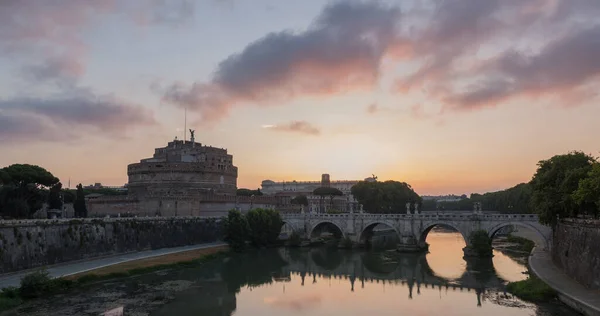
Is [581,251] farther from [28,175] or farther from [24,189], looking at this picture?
[28,175]

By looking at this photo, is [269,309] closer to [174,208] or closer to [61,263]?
[61,263]

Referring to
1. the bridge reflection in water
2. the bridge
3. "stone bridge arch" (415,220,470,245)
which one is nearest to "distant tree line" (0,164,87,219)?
the bridge reflection in water

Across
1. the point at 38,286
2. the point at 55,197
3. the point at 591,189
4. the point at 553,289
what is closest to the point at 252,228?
the point at 55,197

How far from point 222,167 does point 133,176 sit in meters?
11.8

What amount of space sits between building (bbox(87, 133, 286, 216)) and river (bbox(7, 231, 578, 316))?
593 inches

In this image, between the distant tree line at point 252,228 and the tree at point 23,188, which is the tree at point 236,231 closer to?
the distant tree line at point 252,228

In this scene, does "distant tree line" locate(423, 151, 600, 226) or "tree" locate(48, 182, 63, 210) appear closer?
"distant tree line" locate(423, 151, 600, 226)

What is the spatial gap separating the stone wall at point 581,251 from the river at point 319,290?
6.38 ft

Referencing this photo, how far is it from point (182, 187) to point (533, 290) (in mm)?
46579

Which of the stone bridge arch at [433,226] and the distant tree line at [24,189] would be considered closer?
the distant tree line at [24,189]

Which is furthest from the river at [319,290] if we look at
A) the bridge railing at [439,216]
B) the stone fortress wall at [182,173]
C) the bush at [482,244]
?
the stone fortress wall at [182,173]

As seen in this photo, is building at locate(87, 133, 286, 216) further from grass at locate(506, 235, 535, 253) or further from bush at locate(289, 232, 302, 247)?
grass at locate(506, 235, 535, 253)

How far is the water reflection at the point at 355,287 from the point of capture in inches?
932

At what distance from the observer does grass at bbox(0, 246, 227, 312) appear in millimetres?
23703
